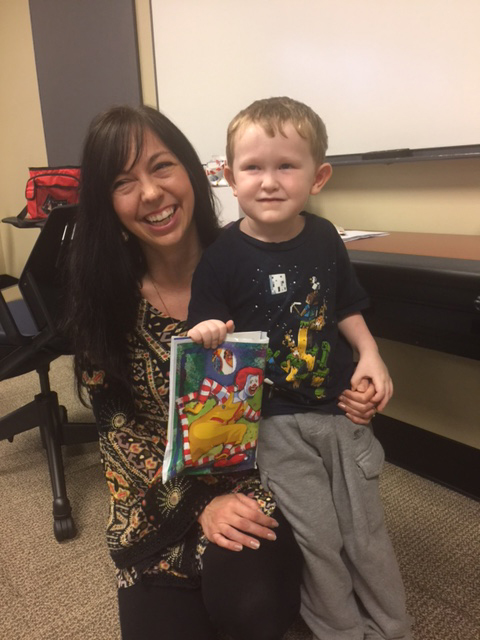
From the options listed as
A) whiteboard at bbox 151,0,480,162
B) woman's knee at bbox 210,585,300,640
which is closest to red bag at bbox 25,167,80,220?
whiteboard at bbox 151,0,480,162

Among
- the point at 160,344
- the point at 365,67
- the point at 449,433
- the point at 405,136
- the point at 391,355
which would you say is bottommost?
the point at 449,433

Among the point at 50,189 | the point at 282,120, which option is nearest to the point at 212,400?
the point at 282,120

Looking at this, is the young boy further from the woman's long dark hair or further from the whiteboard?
the whiteboard

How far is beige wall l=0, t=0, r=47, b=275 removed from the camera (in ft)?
10.3

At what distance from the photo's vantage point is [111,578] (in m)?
1.26

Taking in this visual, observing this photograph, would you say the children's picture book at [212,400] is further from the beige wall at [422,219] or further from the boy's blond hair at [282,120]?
the beige wall at [422,219]

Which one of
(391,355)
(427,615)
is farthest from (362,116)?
(427,615)

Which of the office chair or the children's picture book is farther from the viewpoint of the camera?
the office chair

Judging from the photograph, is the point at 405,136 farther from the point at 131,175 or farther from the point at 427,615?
the point at 427,615

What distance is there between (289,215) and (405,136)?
90 cm

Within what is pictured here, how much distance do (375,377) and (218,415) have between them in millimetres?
278

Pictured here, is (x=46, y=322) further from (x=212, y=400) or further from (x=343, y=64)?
(x=343, y=64)

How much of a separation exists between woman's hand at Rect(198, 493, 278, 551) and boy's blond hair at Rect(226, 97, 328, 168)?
0.59 m

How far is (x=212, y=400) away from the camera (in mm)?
777
